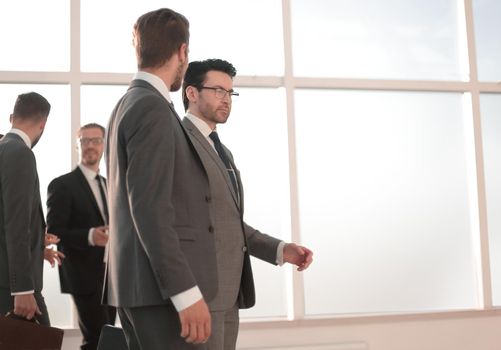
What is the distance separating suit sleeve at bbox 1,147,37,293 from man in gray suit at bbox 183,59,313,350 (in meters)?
0.70

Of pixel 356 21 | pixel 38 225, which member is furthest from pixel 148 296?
pixel 356 21

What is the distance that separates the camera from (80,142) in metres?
3.61

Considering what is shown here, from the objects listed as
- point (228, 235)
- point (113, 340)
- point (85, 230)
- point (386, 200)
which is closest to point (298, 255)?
point (228, 235)

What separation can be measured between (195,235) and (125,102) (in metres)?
0.39

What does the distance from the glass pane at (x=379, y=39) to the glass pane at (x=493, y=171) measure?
0.33m

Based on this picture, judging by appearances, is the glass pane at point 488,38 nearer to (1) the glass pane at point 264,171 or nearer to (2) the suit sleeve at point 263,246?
(1) the glass pane at point 264,171

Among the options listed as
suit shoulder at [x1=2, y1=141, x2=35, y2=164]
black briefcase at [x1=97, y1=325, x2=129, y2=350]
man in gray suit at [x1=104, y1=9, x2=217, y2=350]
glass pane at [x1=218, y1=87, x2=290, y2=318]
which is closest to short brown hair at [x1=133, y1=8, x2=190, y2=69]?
man in gray suit at [x1=104, y1=9, x2=217, y2=350]

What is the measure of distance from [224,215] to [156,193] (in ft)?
1.70

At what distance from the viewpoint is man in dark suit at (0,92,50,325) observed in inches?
96.0

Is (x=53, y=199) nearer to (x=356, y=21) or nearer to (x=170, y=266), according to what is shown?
(x=170, y=266)

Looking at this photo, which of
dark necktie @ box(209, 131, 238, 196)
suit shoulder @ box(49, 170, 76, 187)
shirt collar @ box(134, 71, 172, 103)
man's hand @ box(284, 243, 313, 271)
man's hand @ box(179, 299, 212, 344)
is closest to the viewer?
man's hand @ box(179, 299, 212, 344)

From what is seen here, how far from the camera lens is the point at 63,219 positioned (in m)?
3.42

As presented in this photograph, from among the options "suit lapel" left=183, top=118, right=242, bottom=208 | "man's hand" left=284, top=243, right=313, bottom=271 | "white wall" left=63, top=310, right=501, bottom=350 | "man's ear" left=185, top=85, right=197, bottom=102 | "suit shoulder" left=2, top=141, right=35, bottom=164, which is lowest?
"white wall" left=63, top=310, right=501, bottom=350

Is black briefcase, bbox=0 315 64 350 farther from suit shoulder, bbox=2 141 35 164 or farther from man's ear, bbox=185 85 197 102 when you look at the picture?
man's ear, bbox=185 85 197 102
